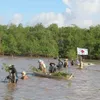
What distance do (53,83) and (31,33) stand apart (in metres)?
111

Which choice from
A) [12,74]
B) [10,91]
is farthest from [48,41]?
[10,91]

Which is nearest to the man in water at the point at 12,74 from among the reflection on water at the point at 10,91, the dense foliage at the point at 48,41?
the reflection on water at the point at 10,91

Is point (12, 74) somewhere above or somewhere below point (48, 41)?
below

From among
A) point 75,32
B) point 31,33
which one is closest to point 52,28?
point 31,33

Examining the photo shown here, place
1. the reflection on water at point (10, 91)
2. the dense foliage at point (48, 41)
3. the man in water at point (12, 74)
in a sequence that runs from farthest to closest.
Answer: the dense foliage at point (48, 41)
the man in water at point (12, 74)
the reflection on water at point (10, 91)

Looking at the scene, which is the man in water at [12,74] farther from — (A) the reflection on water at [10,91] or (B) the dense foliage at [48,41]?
(B) the dense foliage at [48,41]

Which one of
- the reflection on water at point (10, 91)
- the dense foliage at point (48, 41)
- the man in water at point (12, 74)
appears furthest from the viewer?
the dense foliage at point (48, 41)

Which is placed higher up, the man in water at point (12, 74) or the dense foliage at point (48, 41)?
the dense foliage at point (48, 41)

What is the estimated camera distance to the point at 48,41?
433ft

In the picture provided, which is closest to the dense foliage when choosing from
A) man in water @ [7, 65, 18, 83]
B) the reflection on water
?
man in water @ [7, 65, 18, 83]

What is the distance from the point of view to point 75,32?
131m

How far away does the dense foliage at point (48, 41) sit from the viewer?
395 feet

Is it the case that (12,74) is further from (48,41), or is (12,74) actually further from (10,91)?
(48,41)

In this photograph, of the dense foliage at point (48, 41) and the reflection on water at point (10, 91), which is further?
the dense foliage at point (48, 41)
